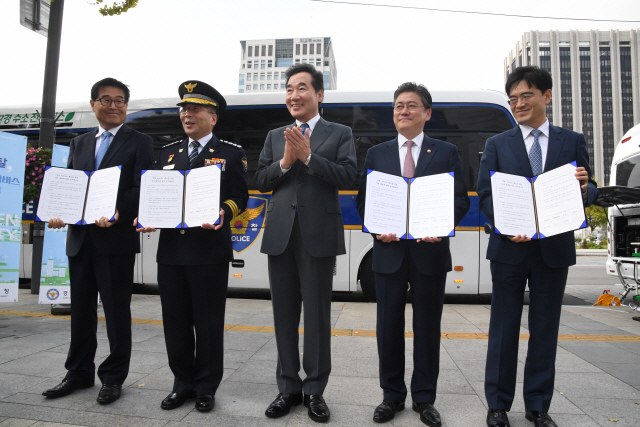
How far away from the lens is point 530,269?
2631 millimetres

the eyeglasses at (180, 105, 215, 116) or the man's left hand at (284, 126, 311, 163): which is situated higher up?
the eyeglasses at (180, 105, 215, 116)

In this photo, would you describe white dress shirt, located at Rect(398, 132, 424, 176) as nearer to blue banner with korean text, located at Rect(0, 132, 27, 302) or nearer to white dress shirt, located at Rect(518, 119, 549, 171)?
white dress shirt, located at Rect(518, 119, 549, 171)

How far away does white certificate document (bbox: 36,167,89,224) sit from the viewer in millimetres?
2963

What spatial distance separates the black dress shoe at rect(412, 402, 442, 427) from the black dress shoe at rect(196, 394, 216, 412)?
1.29 metres

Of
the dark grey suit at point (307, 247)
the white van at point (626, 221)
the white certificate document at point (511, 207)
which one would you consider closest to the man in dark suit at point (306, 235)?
the dark grey suit at point (307, 247)

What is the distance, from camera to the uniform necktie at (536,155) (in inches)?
106

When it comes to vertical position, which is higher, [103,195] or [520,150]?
[520,150]

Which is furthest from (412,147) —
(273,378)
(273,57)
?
(273,57)

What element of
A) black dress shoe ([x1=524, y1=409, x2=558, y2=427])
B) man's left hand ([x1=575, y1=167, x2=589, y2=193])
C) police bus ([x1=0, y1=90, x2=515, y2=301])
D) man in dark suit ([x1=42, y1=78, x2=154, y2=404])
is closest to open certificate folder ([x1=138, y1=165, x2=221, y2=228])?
man in dark suit ([x1=42, y1=78, x2=154, y2=404])

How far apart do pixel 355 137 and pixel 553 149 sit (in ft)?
14.5

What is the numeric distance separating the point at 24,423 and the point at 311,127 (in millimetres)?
2472

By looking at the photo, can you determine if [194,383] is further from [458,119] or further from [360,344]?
[458,119]

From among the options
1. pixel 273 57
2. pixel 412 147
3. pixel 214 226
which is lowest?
pixel 214 226

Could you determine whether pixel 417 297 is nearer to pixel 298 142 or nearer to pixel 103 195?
pixel 298 142
